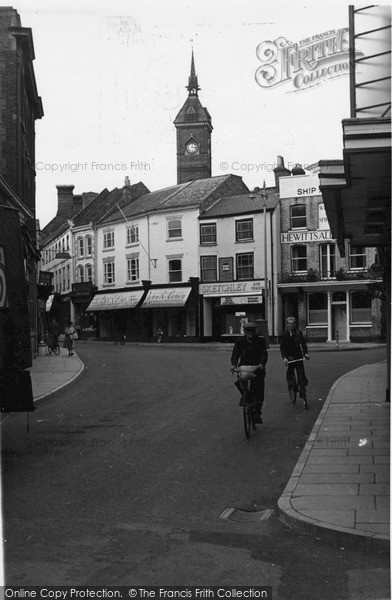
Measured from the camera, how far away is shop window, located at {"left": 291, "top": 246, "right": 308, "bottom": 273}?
135 feet

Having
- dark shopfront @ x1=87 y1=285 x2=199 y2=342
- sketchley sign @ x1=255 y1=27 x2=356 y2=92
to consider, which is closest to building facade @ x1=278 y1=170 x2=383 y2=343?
dark shopfront @ x1=87 y1=285 x2=199 y2=342

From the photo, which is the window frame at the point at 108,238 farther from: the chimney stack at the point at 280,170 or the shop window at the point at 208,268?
the chimney stack at the point at 280,170

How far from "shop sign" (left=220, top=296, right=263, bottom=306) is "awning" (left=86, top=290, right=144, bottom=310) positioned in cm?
677

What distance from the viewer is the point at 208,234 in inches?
1757

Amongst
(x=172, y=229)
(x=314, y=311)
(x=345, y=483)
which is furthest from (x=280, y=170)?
(x=345, y=483)

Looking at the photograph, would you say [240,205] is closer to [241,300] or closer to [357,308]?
[241,300]

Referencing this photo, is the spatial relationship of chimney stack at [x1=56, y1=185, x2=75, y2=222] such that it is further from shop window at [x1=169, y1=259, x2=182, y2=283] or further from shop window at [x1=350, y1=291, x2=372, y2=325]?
shop window at [x1=350, y1=291, x2=372, y2=325]

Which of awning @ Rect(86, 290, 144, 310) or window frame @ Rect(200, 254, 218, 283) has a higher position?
window frame @ Rect(200, 254, 218, 283)

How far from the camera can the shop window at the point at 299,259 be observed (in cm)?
4119

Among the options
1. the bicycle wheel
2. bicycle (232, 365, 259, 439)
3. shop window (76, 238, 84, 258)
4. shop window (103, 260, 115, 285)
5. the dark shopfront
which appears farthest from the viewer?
shop window (76, 238, 84, 258)

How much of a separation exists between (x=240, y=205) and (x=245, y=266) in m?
4.34

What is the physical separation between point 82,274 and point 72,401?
38547mm

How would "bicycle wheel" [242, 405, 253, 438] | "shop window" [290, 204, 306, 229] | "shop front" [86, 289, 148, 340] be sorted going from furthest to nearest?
"shop front" [86, 289, 148, 340]
"shop window" [290, 204, 306, 229]
"bicycle wheel" [242, 405, 253, 438]

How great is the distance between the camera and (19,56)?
22172mm
